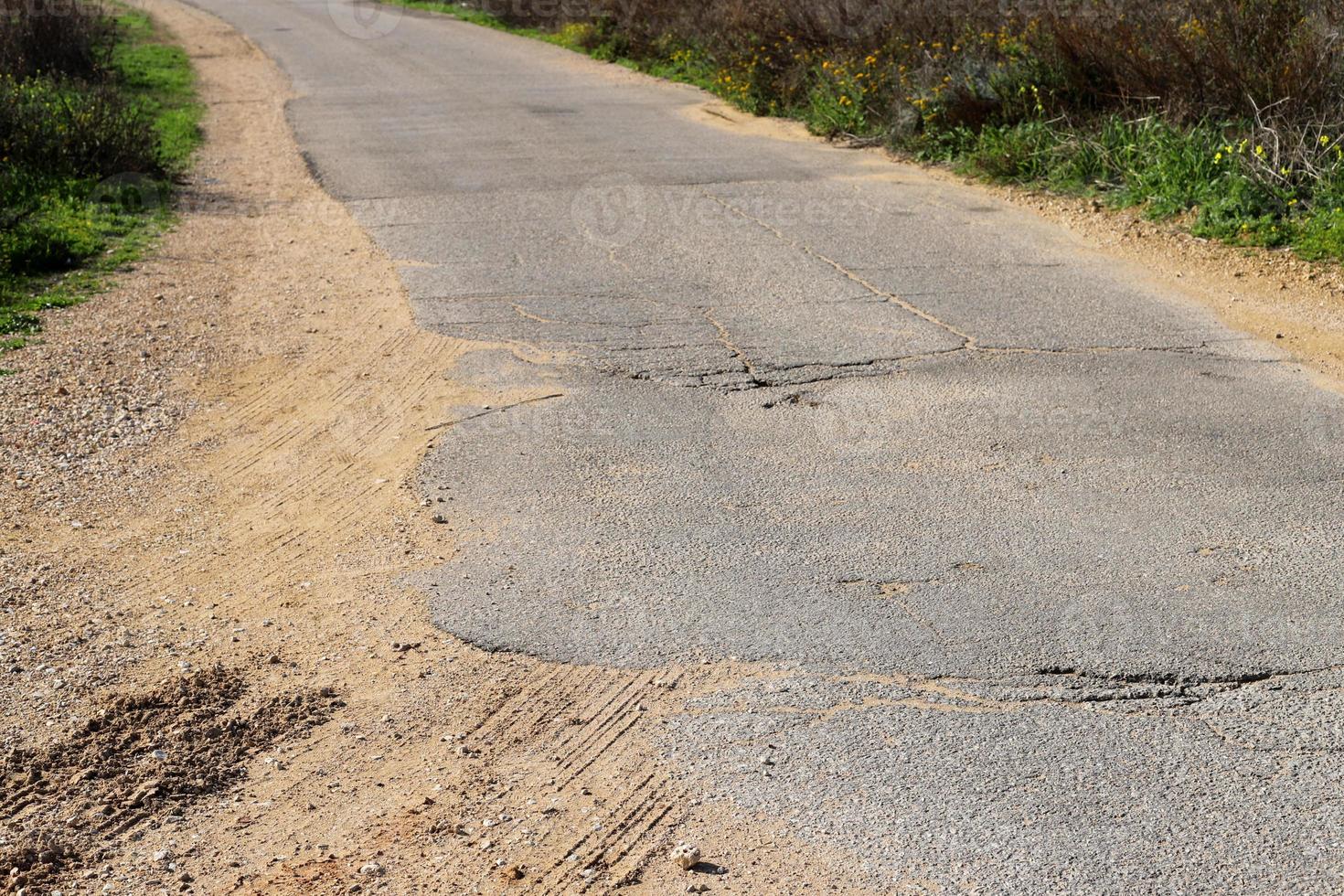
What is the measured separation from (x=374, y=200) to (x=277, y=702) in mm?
8200

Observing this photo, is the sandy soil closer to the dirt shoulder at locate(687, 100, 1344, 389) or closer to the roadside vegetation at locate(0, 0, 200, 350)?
the dirt shoulder at locate(687, 100, 1344, 389)

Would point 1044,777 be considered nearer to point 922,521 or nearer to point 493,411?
point 922,521

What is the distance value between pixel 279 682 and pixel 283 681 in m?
0.01

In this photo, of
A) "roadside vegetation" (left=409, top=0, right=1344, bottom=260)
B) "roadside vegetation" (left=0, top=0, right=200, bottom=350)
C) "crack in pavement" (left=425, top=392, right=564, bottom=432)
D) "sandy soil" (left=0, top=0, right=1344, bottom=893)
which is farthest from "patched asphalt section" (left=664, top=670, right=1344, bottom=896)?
"roadside vegetation" (left=409, top=0, right=1344, bottom=260)

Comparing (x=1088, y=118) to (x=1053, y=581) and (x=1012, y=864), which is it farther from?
(x=1012, y=864)

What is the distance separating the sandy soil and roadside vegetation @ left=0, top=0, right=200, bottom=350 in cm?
195

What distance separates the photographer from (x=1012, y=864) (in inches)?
127

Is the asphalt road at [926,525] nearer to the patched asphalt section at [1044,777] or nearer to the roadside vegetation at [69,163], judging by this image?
the patched asphalt section at [1044,777]

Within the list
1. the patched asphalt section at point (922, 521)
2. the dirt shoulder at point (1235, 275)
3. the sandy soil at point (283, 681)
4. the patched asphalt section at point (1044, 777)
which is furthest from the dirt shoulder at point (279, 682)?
the dirt shoulder at point (1235, 275)

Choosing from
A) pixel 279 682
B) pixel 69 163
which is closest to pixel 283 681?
pixel 279 682

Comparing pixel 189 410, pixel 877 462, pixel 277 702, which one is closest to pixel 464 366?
pixel 189 410

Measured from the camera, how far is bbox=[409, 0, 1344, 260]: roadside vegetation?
991 centimetres

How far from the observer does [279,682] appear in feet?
13.4

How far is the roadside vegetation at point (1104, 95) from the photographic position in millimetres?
9906
